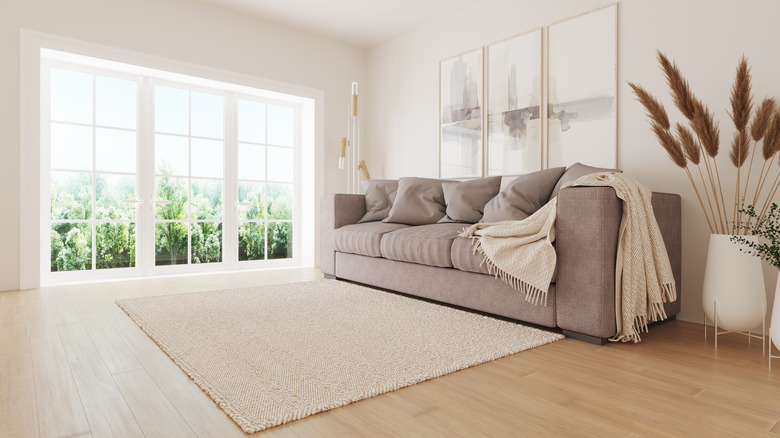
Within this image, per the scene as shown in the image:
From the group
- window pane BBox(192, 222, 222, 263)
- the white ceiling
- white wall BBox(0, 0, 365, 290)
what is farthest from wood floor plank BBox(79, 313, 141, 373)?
the white ceiling

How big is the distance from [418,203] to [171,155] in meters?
2.38

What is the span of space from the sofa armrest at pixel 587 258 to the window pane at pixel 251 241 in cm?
336

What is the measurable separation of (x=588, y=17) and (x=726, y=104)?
3.58 feet

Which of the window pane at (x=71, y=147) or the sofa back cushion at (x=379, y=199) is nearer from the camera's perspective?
the window pane at (x=71, y=147)

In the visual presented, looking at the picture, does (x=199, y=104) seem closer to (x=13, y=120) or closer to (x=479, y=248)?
(x=13, y=120)

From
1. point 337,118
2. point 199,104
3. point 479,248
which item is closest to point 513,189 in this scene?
point 479,248

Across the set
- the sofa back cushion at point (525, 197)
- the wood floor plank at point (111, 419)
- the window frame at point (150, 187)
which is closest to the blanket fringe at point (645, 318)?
the sofa back cushion at point (525, 197)

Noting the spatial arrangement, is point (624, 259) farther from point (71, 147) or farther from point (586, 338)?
point (71, 147)

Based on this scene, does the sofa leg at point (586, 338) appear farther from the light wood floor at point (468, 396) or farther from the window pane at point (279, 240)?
the window pane at point (279, 240)

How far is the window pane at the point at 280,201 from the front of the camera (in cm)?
477

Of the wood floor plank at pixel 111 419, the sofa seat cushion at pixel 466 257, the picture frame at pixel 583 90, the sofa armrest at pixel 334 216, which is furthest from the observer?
the sofa armrest at pixel 334 216

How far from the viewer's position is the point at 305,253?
4.93m

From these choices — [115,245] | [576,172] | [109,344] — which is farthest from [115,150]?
[576,172]

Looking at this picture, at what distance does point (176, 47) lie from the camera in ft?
12.8
